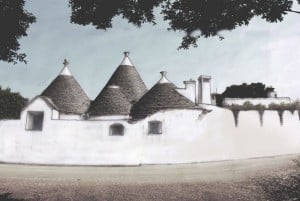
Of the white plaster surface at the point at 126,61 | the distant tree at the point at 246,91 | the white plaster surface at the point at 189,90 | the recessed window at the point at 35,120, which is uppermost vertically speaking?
the distant tree at the point at 246,91

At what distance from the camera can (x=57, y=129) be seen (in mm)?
21344

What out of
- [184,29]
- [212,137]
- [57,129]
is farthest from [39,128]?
[184,29]

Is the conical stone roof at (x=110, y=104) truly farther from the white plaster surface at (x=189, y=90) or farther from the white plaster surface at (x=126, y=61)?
the white plaster surface at (x=189, y=90)

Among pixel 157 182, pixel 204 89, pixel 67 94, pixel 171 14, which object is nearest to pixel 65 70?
pixel 67 94

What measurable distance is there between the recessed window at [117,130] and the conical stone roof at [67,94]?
11.8ft

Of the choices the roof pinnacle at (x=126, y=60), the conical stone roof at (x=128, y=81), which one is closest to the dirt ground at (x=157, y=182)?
the conical stone roof at (x=128, y=81)

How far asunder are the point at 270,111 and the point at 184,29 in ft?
49.1

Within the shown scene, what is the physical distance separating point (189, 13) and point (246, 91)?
3963 cm

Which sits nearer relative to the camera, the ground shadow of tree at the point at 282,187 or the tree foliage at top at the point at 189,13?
the tree foliage at top at the point at 189,13

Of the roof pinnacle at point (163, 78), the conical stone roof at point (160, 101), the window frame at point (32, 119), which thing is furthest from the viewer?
the roof pinnacle at point (163, 78)

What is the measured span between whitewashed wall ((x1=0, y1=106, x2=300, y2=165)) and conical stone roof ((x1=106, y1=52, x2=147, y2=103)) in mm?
4797

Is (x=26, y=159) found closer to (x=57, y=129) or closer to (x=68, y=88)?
(x=57, y=129)

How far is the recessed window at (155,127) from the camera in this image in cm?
2134

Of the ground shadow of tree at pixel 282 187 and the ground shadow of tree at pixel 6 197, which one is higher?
the ground shadow of tree at pixel 282 187
